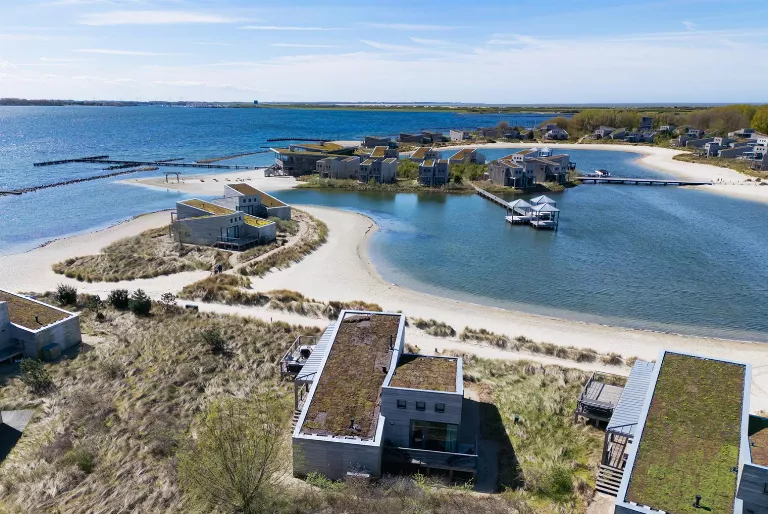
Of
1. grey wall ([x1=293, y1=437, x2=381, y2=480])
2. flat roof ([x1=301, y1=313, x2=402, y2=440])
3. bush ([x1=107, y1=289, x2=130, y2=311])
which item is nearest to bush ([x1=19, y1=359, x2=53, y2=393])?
bush ([x1=107, y1=289, x2=130, y2=311])

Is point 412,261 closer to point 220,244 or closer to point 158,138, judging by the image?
point 220,244

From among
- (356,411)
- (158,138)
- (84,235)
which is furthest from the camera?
(158,138)

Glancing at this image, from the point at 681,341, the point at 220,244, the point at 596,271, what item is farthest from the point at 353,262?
the point at 681,341

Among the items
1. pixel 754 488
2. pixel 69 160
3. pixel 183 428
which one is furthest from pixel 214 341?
pixel 69 160

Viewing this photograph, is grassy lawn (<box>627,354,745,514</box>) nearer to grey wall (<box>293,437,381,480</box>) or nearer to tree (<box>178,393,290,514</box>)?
grey wall (<box>293,437,381,480</box>)

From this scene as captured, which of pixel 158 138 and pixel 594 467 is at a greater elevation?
pixel 158 138

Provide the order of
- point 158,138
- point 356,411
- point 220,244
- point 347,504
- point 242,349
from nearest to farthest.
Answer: point 347,504 → point 356,411 → point 242,349 → point 220,244 → point 158,138
